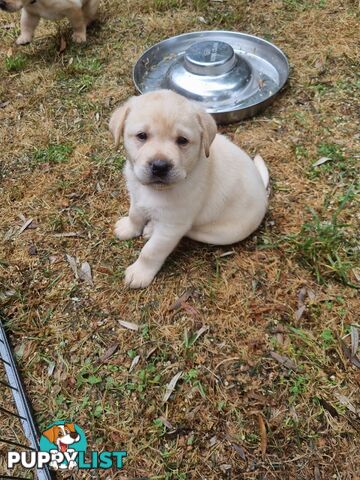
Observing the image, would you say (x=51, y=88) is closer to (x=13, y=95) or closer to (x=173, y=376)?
(x=13, y=95)

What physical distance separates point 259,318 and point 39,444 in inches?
58.6

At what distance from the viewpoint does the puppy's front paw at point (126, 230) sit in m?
3.23

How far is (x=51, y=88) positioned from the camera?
466 centimetres

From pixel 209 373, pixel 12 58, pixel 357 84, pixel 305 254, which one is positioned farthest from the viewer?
pixel 12 58

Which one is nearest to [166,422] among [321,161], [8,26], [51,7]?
[321,161]

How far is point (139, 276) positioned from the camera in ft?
9.70

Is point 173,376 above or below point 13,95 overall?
below

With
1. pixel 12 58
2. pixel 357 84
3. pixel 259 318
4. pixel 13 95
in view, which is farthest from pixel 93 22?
pixel 259 318

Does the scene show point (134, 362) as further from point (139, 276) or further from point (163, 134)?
point (163, 134)

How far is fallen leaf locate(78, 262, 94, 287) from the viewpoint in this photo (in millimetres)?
3090

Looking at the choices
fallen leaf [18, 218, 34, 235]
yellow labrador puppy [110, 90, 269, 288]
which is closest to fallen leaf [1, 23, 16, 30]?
fallen leaf [18, 218, 34, 235]

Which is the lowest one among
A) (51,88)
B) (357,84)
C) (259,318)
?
(259,318)

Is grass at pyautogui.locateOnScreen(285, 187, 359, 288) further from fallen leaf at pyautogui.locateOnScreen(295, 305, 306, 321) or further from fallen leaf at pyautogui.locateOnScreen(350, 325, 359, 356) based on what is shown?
fallen leaf at pyautogui.locateOnScreen(350, 325, 359, 356)

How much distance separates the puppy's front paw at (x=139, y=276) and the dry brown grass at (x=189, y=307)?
65mm
